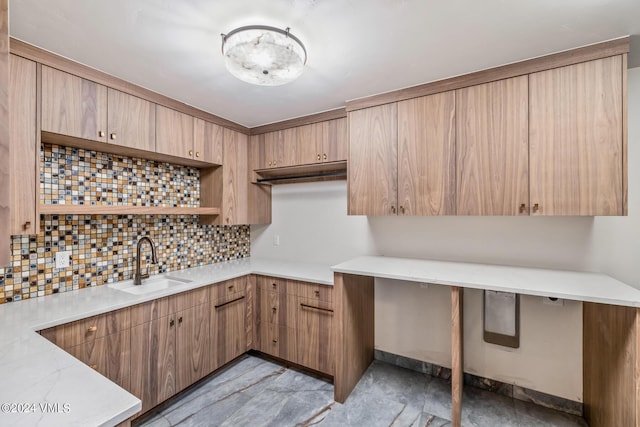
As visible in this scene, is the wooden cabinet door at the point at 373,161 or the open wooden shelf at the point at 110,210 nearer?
the open wooden shelf at the point at 110,210

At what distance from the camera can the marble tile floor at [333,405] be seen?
1883 millimetres

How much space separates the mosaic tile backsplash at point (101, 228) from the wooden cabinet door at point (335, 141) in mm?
1388

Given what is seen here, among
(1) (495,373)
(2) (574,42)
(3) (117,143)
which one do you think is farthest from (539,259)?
(3) (117,143)

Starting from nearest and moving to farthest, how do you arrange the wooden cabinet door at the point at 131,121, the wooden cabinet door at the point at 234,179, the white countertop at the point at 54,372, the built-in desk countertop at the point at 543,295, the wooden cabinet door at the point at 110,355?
the white countertop at the point at 54,372 → the built-in desk countertop at the point at 543,295 → the wooden cabinet door at the point at 110,355 → the wooden cabinet door at the point at 131,121 → the wooden cabinet door at the point at 234,179

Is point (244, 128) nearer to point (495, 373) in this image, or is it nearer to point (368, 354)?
point (368, 354)

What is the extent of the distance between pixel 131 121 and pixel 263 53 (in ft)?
4.08

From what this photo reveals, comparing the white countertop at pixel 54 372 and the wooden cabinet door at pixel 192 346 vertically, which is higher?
the white countertop at pixel 54 372

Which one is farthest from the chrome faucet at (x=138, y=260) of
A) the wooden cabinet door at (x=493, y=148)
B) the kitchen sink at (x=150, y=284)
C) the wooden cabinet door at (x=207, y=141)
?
the wooden cabinet door at (x=493, y=148)

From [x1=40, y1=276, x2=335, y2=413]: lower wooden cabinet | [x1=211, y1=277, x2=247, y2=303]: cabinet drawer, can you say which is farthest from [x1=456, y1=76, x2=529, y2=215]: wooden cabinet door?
[x1=211, y1=277, x2=247, y2=303]: cabinet drawer

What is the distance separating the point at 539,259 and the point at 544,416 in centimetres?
106

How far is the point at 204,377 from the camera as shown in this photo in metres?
2.31

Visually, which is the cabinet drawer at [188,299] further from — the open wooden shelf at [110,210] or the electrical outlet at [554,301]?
the electrical outlet at [554,301]

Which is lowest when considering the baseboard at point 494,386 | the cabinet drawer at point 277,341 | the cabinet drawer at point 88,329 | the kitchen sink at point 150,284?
the baseboard at point 494,386

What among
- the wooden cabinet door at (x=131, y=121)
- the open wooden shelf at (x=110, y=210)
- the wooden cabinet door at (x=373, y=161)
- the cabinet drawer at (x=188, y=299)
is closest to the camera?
the open wooden shelf at (x=110, y=210)
